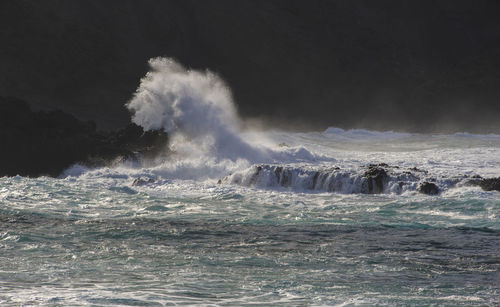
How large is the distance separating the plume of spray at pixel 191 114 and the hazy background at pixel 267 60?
21234mm

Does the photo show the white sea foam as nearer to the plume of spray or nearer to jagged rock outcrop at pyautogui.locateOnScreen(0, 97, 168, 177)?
the plume of spray

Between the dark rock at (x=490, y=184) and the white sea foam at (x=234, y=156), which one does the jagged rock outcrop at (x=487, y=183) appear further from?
the white sea foam at (x=234, y=156)

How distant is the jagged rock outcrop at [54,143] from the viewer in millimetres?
25266

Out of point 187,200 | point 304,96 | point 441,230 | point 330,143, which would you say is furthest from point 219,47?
point 441,230

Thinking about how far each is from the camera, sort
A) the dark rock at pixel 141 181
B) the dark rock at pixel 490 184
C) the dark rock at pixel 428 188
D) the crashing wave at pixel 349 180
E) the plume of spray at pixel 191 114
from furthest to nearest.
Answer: the plume of spray at pixel 191 114, the dark rock at pixel 141 181, the crashing wave at pixel 349 180, the dark rock at pixel 428 188, the dark rock at pixel 490 184

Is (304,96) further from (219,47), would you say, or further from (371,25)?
(371,25)

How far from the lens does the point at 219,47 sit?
62312mm

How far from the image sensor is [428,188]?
59.7 feet

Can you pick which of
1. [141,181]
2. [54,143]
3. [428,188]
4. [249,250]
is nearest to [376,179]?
[428,188]

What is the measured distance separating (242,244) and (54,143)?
1631 centimetres

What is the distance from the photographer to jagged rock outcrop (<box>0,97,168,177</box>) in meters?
25.3

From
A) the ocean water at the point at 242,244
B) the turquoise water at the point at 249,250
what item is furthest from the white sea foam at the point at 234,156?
the turquoise water at the point at 249,250

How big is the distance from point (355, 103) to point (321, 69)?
601 cm

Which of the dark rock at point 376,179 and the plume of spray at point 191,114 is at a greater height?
the plume of spray at point 191,114
